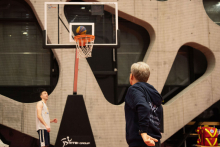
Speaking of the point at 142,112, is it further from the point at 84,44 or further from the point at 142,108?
the point at 84,44

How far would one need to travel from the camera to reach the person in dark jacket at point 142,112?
224 centimetres

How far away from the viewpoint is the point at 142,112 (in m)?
2.24

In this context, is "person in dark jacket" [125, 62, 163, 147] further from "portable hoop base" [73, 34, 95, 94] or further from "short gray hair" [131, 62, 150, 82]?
"portable hoop base" [73, 34, 95, 94]

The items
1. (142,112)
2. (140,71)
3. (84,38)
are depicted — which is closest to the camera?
(142,112)

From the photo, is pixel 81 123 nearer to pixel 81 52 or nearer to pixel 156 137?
pixel 81 52

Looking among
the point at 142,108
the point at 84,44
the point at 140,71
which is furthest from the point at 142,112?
the point at 84,44

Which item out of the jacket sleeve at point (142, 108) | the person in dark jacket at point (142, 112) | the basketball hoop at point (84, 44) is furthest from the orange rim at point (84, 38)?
the jacket sleeve at point (142, 108)

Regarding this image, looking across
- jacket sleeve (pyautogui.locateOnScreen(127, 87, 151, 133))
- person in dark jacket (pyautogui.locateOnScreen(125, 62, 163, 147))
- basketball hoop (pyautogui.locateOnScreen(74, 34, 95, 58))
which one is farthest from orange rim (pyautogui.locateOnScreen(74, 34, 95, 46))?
jacket sleeve (pyautogui.locateOnScreen(127, 87, 151, 133))

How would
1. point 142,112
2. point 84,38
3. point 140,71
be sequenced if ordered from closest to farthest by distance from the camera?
1. point 142,112
2. point 140,71
3. point 84,38

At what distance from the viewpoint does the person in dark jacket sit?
224 centimetres

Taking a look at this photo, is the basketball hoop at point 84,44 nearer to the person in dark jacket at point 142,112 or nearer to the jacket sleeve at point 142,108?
the person in dark jacket at point 142,112

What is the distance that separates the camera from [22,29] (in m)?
7.43

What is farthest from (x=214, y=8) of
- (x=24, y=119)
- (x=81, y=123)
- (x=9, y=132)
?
(x=9, y=132)

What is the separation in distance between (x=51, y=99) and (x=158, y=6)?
155 inches
